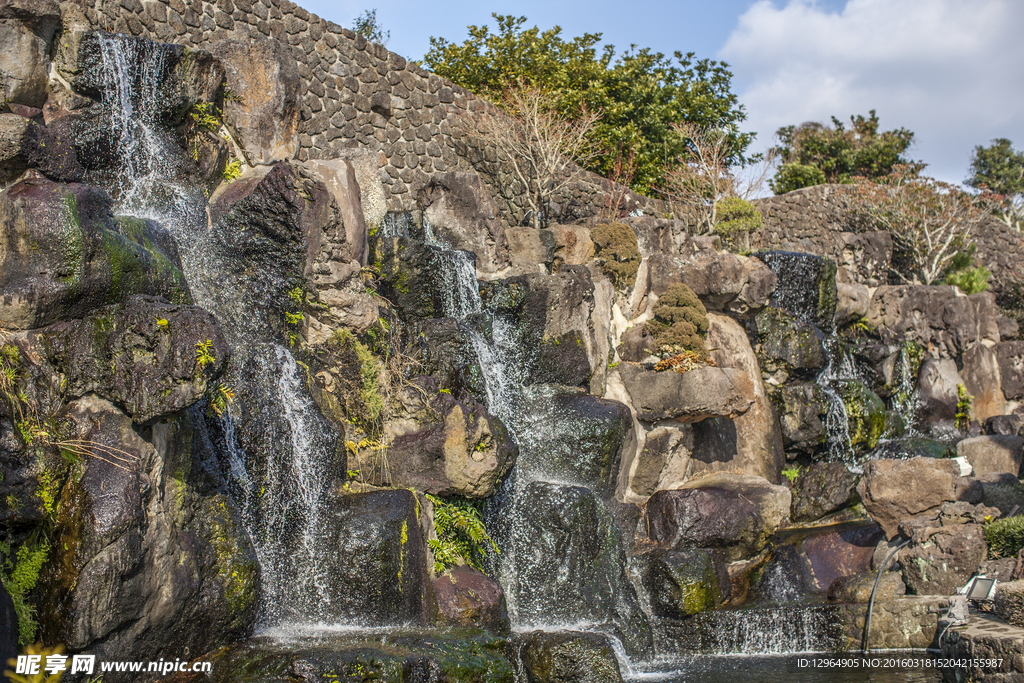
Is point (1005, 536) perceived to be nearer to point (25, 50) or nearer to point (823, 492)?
point (823, 492)

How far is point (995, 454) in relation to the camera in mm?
14703

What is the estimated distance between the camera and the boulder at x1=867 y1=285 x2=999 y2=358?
19.5 meters

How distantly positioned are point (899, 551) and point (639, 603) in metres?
3.34

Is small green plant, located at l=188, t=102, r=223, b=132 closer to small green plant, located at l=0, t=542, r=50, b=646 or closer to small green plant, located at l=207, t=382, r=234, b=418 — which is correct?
small green plant, located at l=207, t=382, r=234, b=418

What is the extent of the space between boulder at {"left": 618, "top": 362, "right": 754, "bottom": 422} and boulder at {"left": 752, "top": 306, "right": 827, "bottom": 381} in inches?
86.8

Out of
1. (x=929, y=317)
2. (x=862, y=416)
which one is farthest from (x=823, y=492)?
(x=929, y=317)

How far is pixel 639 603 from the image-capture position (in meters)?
10.5

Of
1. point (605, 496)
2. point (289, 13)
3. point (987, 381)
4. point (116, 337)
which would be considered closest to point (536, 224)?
point (289, 13)

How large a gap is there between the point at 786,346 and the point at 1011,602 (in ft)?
27.9

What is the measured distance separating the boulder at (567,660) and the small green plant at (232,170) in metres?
7.42

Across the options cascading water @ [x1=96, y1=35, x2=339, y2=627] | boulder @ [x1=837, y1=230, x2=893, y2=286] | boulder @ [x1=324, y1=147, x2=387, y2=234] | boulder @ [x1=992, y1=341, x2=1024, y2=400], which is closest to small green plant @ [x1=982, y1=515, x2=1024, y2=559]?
cascading water @ [x1=96, y1=35, x2=339, y2=627]

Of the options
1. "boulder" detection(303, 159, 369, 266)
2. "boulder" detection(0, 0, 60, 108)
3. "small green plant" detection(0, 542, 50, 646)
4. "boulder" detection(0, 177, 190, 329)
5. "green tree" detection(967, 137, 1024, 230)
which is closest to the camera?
"small green plant" detection(0, 542, 50, 646)

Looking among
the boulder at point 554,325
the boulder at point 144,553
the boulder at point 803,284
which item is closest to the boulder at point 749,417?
the boulder at point 803,284

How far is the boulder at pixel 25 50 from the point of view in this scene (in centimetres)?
941
